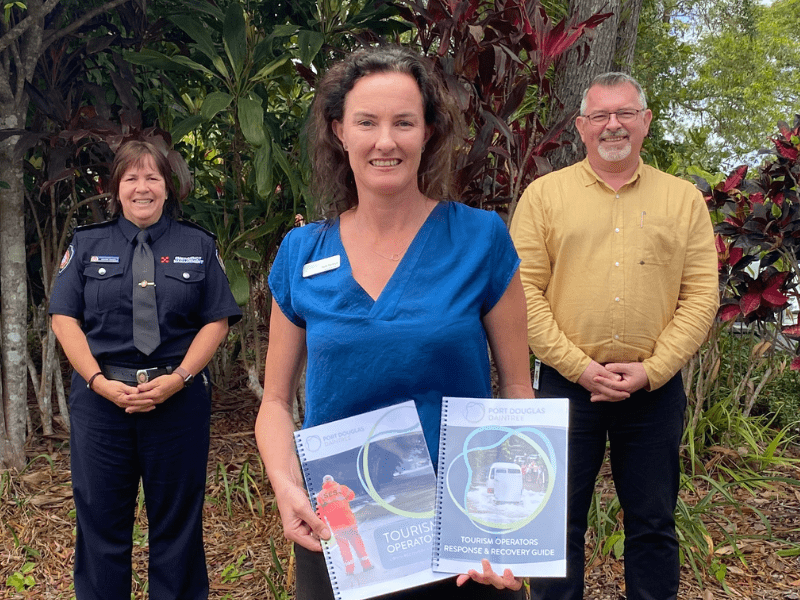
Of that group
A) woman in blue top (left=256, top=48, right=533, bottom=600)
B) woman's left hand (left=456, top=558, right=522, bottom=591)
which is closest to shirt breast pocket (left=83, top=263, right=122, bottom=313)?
woman in blue top (left=256, top=48, right=533, bottom=600)

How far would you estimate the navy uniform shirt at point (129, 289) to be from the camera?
2656 millimetres

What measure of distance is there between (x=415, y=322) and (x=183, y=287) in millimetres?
1668

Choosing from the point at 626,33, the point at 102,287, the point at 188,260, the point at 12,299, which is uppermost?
the point at 626,33

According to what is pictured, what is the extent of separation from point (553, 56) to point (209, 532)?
2590 millimetres

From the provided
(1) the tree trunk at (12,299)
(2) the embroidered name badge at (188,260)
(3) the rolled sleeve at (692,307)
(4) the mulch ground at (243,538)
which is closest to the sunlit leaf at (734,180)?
(3) the rolled sleeve at (692,307)

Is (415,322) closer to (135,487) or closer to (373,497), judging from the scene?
(373,497)

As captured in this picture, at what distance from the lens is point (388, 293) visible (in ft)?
4.28

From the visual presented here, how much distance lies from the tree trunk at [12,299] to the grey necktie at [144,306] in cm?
136

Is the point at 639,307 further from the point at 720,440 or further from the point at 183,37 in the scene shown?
the point at 183,37

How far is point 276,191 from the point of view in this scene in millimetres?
4047

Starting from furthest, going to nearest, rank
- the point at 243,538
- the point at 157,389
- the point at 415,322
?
1. the point at 243,538
2. the point at 157,389
3. the point at 415,322

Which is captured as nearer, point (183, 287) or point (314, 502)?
point (314, 502)

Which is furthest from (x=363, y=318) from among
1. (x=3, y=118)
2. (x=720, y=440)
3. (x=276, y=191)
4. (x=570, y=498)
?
(x=720, y=440)

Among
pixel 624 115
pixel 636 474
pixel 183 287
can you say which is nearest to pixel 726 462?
pixel 636 474
